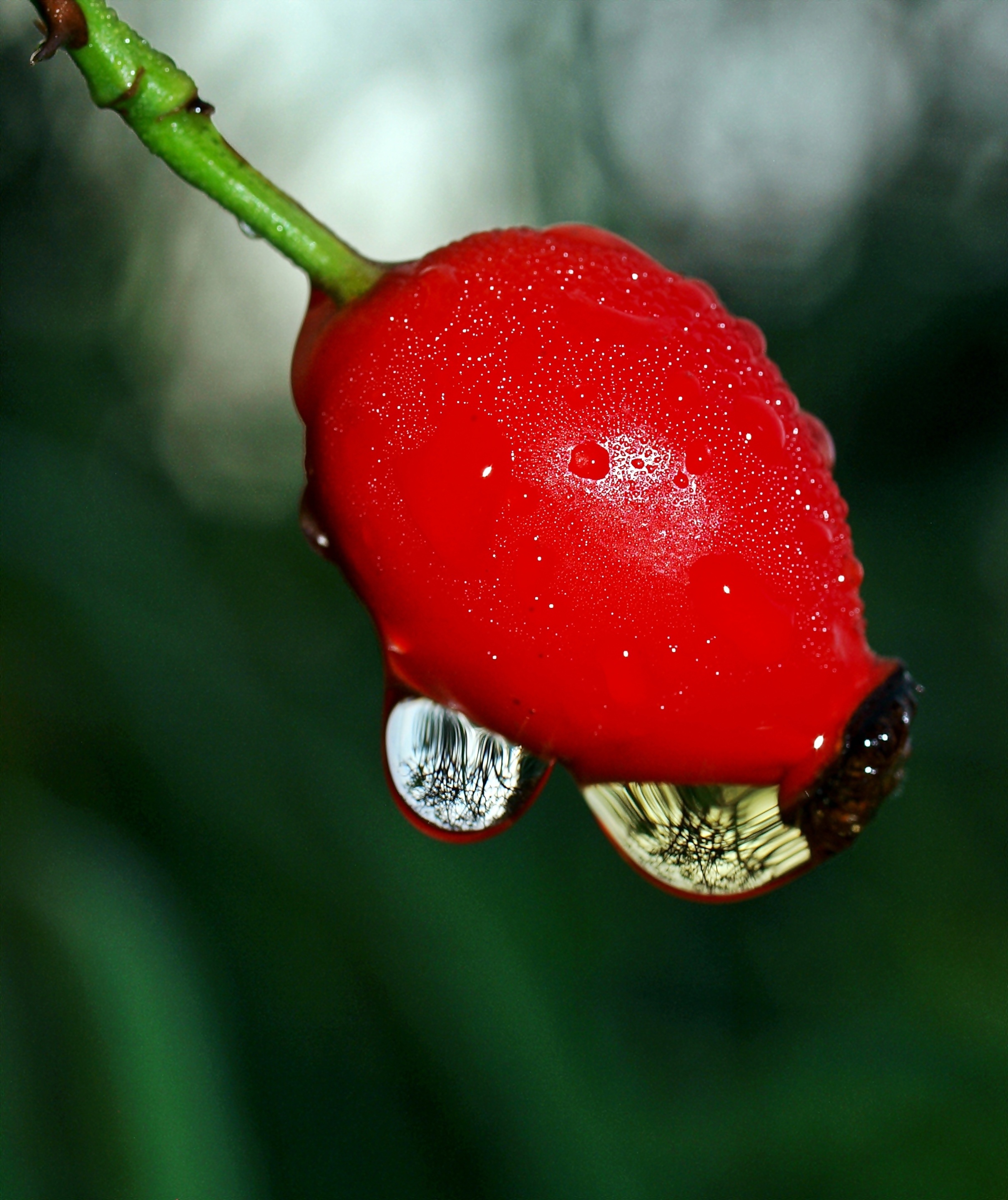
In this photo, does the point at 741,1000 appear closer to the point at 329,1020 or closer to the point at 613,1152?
the point at 613,1152

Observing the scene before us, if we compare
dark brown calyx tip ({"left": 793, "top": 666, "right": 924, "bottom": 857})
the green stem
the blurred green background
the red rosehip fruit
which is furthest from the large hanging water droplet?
the blurred green background

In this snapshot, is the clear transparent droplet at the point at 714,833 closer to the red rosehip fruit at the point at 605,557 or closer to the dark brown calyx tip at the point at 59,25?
the red rosehip fruit at the point at 605,557

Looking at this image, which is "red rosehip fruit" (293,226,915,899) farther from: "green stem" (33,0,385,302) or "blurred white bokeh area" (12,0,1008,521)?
"blurred white bokeh area" (12,0,1008,521)

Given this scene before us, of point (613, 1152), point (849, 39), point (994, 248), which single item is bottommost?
point (613, 1152)

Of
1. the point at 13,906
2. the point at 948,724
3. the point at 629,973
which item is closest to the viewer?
the point at 13,906

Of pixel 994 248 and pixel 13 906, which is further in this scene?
pixel 994 248

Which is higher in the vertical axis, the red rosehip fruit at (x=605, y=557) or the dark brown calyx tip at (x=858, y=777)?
the red rosehip fruit at (x=605, y=557)

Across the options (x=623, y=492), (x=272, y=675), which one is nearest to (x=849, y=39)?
(x=272, y=675)

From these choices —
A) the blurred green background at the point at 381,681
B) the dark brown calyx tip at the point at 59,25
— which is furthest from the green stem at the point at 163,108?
the blurred green background at the point at 381,681
